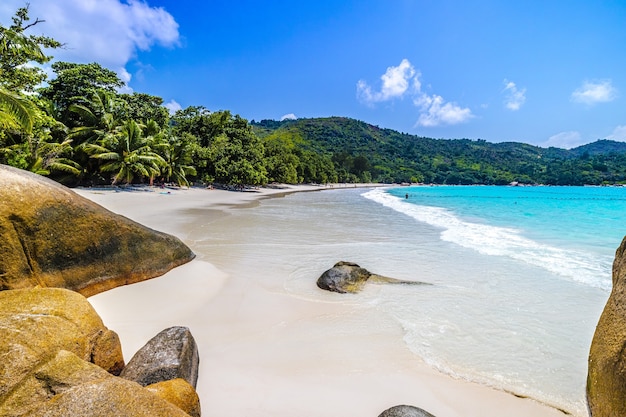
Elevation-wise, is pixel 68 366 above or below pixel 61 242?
below

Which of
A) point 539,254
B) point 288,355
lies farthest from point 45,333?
point 539,254

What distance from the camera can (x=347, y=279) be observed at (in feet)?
23.0

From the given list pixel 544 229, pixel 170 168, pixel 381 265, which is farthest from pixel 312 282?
pixel 170 168

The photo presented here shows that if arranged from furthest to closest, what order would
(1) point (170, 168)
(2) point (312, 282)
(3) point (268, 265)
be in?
1. (1) point (170, 168)
2. (3) point (268, 265)
3. (2) point (312, 282)

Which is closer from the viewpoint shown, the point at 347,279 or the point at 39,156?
the point at 347,279

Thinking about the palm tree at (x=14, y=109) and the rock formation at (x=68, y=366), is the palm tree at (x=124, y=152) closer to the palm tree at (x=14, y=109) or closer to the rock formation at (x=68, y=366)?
the palm tree at (x=14, y=109)

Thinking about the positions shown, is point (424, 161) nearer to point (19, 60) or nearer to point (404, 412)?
point (19, 60)

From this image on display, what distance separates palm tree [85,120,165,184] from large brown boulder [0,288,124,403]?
27986 mm

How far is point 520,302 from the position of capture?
6551 mm

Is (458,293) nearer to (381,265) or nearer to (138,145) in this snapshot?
(381,265)

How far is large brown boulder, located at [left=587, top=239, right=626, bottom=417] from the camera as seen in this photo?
2.22 metres

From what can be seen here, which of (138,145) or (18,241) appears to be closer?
(18,241)

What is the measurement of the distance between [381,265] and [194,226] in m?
9.01

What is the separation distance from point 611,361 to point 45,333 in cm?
450
